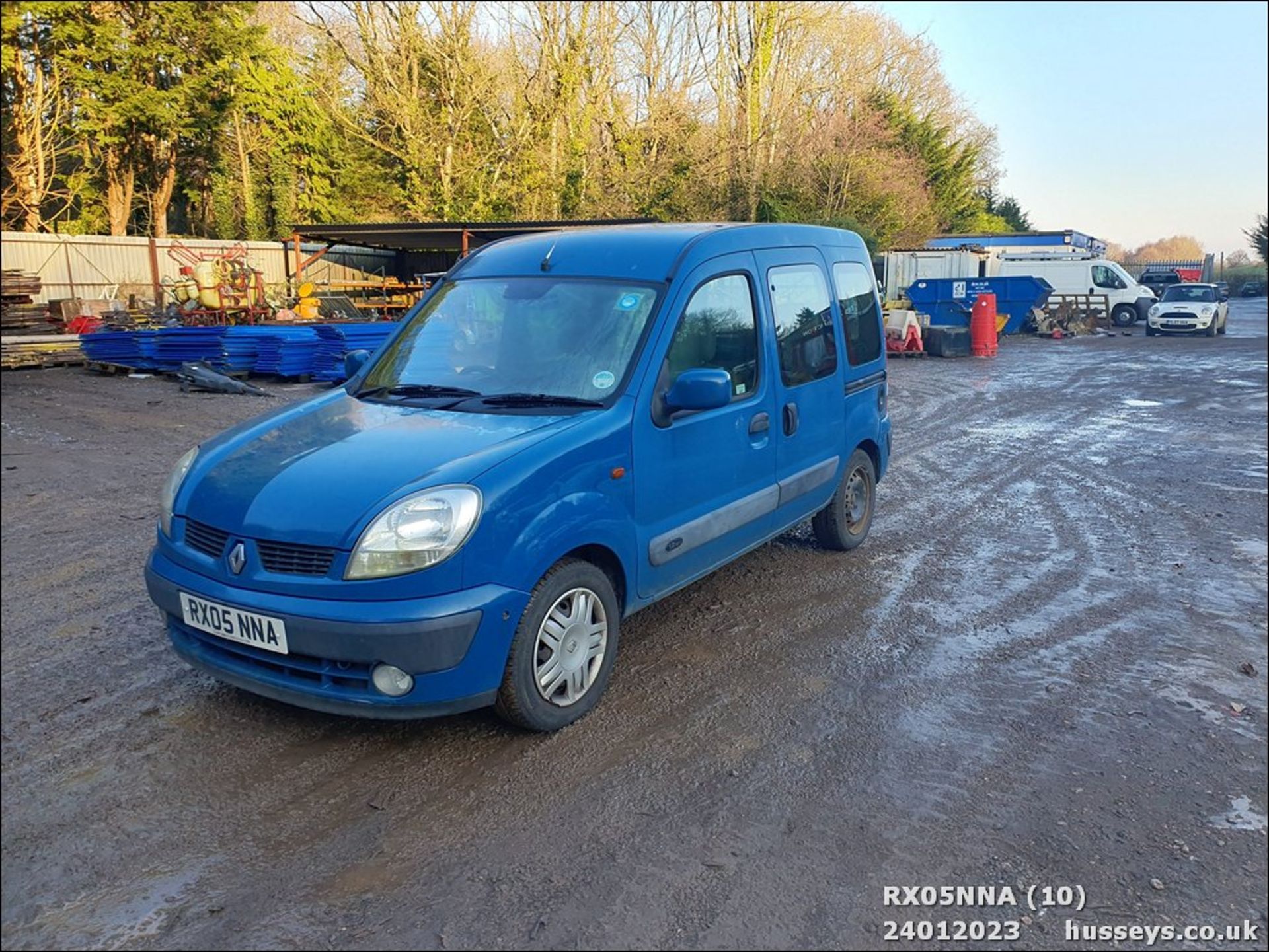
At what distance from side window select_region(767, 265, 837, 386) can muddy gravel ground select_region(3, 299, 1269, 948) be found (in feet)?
4.50

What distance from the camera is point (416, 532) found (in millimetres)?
3225

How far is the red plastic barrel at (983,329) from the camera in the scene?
74.2 ft

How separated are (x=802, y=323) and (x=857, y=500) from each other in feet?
5.26

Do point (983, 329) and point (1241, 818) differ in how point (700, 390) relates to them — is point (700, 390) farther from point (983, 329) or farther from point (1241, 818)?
point (983, 329)

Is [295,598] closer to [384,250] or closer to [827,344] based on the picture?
[827,344]

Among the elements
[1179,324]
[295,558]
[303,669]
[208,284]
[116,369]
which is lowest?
[303,669]

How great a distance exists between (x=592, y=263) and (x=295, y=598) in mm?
2260

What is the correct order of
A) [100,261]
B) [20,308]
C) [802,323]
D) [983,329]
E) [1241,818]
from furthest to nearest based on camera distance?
[100,261] → [983,329] → [20,308] → [802,323] → [1241,818]

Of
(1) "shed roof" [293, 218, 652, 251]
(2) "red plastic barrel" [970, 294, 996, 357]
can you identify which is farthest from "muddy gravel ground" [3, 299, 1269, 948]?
(2) "red plastic barrel" [970, 294, 996, 357]

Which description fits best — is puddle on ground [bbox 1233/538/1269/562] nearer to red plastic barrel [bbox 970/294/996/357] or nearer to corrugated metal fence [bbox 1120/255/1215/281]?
red plastic barrel [bbox 970/294/996/357]

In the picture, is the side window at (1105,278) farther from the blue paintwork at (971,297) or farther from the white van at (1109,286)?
the blue paintwork at (971,297)

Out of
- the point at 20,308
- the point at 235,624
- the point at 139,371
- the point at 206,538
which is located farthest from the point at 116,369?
the point at 235,624

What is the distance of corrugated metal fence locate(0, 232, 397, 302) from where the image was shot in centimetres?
2214

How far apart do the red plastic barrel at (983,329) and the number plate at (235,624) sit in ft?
72.5
